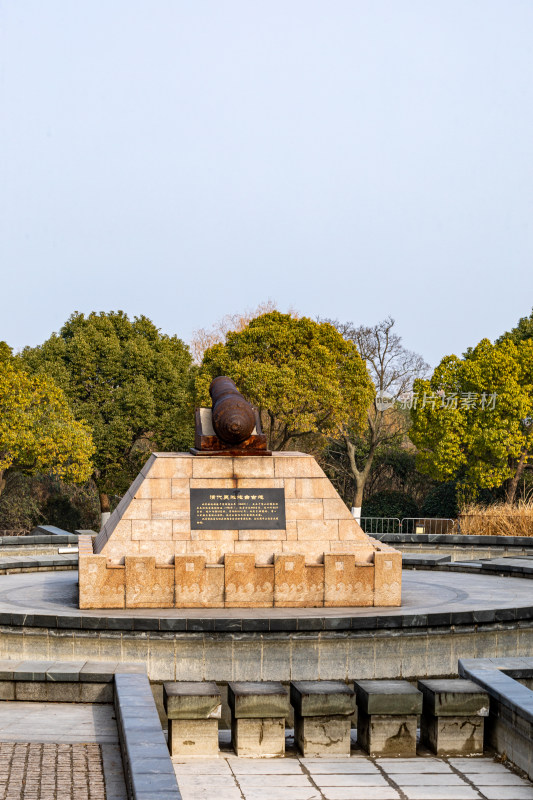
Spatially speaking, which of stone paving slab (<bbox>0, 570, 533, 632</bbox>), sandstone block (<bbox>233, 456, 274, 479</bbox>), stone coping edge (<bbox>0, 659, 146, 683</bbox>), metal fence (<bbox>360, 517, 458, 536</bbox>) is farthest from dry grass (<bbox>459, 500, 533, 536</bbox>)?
stone coping edge (<bbox>0, 659, 146, 683</bbox>)

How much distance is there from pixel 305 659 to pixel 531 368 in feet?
67.7

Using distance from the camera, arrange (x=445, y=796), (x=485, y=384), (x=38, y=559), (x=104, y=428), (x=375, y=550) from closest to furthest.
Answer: (x=445, y=796) < (x=375, y=550) < (x=38, y=559) < (x=485, y=384) < (x=104, y=428)

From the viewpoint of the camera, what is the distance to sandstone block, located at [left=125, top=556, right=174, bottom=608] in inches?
454

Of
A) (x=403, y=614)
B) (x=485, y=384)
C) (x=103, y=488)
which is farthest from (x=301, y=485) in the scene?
(x=103, y=488)

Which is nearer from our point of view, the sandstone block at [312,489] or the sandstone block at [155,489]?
the sandstone block at [155,489]

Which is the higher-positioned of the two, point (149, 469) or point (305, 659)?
point (149, 469)

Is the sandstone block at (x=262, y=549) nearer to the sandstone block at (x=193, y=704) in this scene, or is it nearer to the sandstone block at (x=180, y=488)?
the sandstone block at (x=180, y=488)

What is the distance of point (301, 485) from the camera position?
12.5 m

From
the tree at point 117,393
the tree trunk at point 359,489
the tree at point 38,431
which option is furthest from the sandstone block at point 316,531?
the tree trunk at point 359,489

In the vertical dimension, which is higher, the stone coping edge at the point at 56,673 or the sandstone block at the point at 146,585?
the sandstone block at the point at 146,585

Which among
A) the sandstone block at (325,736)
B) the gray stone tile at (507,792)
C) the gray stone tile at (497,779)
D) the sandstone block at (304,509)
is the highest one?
the sandstone block at (304,509)

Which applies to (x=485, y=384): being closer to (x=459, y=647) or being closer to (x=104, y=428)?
(x=104, y=428)

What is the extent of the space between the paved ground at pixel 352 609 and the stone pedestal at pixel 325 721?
377 cm

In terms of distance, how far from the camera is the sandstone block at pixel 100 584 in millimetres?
11469
